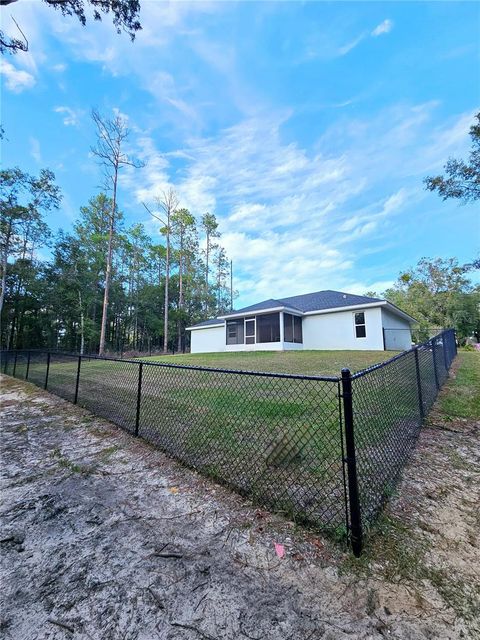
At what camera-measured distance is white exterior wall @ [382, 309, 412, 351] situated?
1394cm

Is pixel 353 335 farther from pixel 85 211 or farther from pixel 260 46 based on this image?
pixel 85 211

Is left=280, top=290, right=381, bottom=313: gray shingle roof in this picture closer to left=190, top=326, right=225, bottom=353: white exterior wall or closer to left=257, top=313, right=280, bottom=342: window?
left=257, top=313, right=280, bottom=342: window

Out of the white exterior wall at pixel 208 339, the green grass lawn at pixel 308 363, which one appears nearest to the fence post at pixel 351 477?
the green grass lawn at pixel 308 363

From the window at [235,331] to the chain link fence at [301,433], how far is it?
12.3 meters

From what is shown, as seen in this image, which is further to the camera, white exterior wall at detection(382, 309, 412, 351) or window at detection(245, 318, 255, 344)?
window at detection(245, 318, 255, 344)

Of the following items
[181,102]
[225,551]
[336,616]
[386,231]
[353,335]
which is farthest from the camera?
[386,231]

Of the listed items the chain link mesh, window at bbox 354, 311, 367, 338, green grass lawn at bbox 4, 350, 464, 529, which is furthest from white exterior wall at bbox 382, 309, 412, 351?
the chain link mesh

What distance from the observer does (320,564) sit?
1.44 m

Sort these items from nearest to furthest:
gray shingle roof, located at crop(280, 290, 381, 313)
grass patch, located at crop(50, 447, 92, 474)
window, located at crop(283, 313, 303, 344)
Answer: grass patch, located at crop(50, 447, 92, 474) → gray shingle roof, located at crop(280, 290, 381, 313) → window, located at crop(283, 313, 303, 344)

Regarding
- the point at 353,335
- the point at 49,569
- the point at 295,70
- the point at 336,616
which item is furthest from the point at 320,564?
the point at 353,335

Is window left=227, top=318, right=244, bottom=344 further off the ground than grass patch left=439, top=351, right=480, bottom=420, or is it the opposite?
window left=227, top=318, right=244, bottom=344

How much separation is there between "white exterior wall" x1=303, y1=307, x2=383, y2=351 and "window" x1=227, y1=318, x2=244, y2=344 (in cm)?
400

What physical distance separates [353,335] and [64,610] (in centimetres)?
1399

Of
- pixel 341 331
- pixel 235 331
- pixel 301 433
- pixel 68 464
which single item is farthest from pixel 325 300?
pixel 68 464
